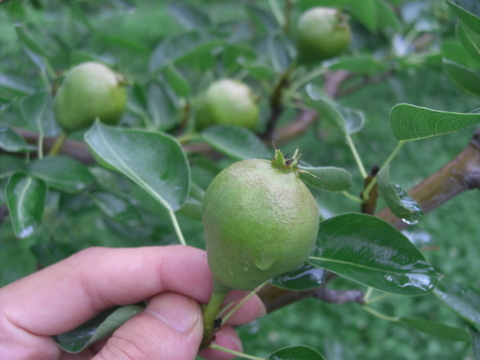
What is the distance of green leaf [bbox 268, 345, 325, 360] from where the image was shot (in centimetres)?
66

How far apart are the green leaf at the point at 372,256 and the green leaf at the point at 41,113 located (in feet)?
2.23

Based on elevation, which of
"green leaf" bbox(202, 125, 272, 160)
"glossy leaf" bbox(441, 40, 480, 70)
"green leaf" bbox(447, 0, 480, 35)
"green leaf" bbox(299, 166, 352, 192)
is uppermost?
"green leaf" bbox(447, 0, 480, 35)

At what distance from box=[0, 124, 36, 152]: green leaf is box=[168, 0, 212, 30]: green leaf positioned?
0.78 m

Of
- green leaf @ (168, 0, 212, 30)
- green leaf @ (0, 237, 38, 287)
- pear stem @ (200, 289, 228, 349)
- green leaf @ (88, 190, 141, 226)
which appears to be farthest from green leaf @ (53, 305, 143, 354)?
green leaf @ (0, 237, 38, 287)

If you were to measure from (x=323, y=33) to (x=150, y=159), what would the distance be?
0.59 meters

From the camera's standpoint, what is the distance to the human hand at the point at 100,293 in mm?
708

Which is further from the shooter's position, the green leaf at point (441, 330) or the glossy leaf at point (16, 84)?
the glossy leaf at point (16, 84)

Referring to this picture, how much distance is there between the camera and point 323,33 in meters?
1.14

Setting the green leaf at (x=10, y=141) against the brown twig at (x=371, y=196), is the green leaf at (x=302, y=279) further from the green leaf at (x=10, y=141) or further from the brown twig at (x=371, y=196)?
the green leaf at (x=10, y=141)

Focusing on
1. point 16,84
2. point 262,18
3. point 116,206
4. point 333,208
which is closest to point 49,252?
point 116,206

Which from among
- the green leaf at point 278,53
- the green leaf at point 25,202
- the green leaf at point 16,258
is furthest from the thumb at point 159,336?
the green leaf at point 16,258

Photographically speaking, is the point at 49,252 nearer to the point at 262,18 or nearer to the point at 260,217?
the point at 260,217

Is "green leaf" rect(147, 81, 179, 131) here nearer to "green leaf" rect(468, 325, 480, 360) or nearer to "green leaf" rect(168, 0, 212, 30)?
"green leaf" rect(168, 0, 212, 30)

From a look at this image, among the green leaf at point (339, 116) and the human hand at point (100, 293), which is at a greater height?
the green leaf at point (339, 116)
